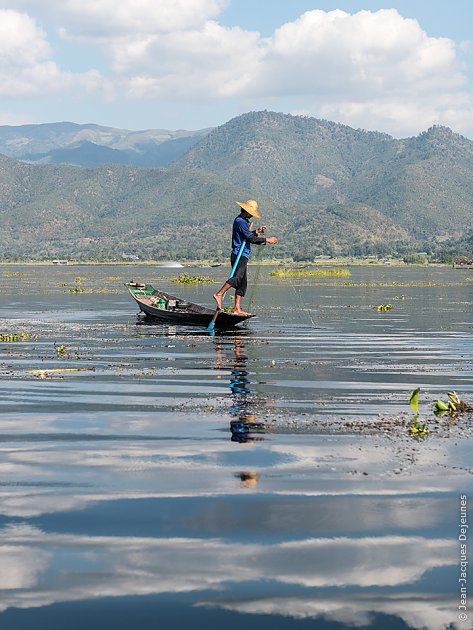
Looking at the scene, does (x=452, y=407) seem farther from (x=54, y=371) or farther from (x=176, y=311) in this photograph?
(x=176, y=311)

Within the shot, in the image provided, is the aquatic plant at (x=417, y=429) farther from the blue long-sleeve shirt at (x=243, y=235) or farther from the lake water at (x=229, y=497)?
the blue long-sleeve shirt at (x=243, y=235)

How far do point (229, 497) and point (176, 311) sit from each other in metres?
23.6

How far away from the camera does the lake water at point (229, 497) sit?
272 inches

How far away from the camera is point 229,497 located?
9453 mm

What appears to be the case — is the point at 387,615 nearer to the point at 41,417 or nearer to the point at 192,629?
the point at 192,629

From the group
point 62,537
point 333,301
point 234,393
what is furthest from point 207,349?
point 333,301

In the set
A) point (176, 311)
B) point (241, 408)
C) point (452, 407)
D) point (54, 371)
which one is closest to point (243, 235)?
point (176, 311)

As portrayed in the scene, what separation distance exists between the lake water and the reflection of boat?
9279 millimetres

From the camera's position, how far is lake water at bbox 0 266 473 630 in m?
6.91

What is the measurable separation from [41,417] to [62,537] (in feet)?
19.8

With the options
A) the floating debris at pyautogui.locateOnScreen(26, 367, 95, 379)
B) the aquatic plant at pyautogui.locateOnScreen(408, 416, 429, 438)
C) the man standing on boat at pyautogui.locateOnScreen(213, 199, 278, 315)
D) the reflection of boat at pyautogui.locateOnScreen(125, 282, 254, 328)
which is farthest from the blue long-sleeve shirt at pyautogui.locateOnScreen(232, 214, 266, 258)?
the aquatic plant at pyautogui.locateOnScreen(408, 416, 429, 438)

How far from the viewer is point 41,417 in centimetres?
1412

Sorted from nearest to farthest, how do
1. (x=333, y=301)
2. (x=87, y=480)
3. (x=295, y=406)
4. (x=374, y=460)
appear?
(x=87, y=480) < (x=374, y=460) < (x=295, y=406) < (x=333, y=301)

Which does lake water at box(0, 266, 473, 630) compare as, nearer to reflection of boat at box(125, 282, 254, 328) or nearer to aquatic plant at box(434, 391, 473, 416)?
aquatic plant at box(434, 391, 473, 416)
